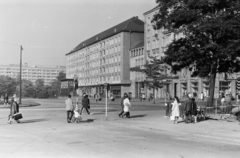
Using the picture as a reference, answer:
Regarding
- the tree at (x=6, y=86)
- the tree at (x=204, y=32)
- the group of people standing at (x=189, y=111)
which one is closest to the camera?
the group of people standing at (x=189, y=111)

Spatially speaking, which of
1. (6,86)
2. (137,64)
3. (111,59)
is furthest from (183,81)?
(6,86)

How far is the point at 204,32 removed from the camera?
2073 centimetres

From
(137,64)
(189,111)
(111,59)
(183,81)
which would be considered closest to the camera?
(189,111)

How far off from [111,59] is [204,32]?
7155 centimetres

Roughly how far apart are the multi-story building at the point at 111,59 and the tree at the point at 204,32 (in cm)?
6033

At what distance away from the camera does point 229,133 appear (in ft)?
43.0

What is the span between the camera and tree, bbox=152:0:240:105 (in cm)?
1980

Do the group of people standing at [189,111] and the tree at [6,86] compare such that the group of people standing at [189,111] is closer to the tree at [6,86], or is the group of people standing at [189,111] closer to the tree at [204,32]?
the tree at [204,32]

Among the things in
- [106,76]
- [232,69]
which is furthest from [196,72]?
[106,76]

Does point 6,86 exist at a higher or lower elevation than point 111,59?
lower

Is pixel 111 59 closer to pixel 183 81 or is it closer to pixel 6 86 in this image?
pixel 6 86

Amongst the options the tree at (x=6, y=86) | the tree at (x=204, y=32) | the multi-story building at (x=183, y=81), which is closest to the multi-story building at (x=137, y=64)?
the multi-story building at (x=183, y=81)

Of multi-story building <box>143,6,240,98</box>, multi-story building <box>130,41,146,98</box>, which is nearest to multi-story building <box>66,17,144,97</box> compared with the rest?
multi-story building <box>130,41,146,98</box>

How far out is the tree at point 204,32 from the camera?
19.8 metres
